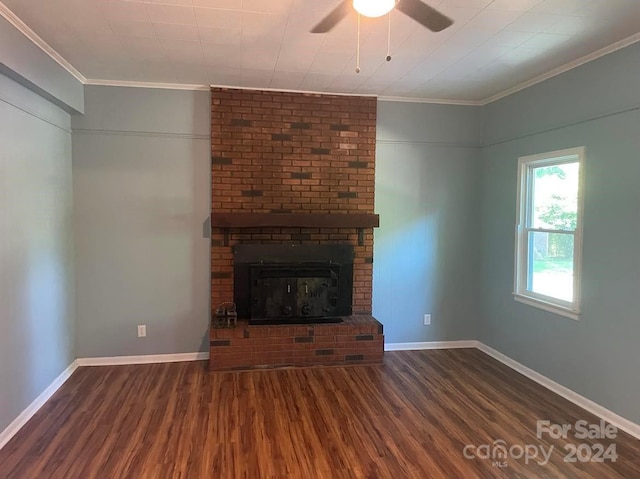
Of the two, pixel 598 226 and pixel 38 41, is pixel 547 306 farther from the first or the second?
pixel 38 41

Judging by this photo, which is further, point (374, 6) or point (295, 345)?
point (295, 345)

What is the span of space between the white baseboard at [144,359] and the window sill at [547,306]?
120 inches

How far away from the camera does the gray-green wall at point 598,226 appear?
286cm

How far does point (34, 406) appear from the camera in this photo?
3062mm

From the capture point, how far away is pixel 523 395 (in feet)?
11.3

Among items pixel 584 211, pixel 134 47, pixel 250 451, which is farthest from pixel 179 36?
pixel 584 211

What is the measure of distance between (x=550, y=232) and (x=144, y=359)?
3869 millimetres

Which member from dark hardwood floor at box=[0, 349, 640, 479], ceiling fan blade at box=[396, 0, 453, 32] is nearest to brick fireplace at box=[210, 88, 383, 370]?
dark hardwood floor at box=[0, 349, 640, 479]

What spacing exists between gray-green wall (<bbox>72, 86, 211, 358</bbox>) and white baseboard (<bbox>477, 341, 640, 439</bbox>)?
295cm

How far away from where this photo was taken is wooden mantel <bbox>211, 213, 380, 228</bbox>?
12.9 feet

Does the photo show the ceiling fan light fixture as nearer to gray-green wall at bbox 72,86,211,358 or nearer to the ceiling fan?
the ceiling fan

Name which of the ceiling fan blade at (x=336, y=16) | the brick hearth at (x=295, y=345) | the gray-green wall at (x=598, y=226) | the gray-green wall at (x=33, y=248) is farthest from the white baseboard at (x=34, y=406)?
the gray-green wall at (x=598, y=226)

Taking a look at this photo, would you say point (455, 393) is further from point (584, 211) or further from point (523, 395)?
point (584, 211)

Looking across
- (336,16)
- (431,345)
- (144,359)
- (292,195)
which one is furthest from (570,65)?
(144,359)
